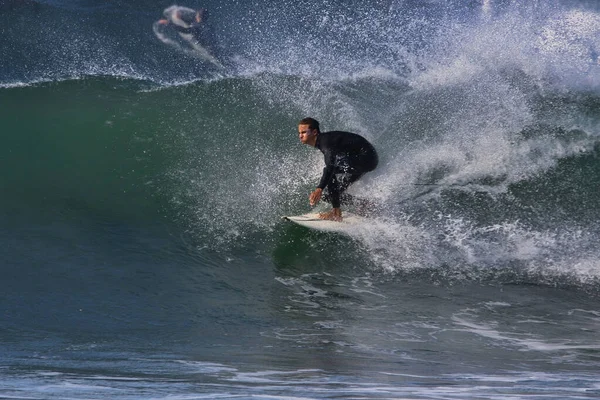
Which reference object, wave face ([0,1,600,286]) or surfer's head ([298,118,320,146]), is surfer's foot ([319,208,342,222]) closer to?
wave face ([0,1,600,286])

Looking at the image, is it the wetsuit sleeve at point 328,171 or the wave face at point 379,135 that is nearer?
the wetsuit sleeve at point 328,171

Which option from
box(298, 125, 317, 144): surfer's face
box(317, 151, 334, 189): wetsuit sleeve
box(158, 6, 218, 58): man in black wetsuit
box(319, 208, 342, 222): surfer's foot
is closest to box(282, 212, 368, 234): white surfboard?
box(319, 208, 342, 222): surfer's foot

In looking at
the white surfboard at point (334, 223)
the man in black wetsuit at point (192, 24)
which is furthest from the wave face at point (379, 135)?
the man in black wetsuit at point (192, 24)

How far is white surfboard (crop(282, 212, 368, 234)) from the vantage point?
8867 mm

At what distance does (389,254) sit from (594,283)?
1.87 m

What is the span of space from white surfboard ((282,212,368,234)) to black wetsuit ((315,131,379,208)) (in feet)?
0.53

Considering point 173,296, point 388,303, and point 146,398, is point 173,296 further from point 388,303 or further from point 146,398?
point 146,398

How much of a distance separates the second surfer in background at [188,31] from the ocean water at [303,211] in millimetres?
669

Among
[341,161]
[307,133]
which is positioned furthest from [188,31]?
[341,161]

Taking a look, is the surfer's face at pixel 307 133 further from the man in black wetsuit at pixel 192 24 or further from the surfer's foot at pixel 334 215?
the man in black wetsuit at pixel 192 24

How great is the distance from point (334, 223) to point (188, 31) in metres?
8.95

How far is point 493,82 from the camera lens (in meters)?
11.7

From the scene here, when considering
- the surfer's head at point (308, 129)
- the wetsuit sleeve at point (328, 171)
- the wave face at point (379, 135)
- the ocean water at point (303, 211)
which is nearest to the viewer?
the ocean water at point (303, 211)

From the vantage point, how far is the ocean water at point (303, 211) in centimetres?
561
